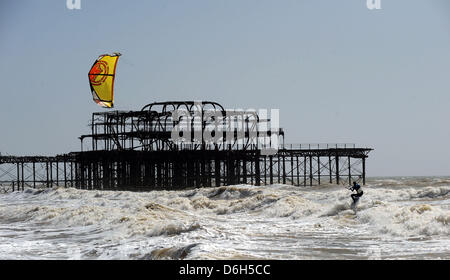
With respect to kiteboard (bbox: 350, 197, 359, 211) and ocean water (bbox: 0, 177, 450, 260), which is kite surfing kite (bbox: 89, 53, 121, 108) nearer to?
ocean water (bbox: 0, 177, 450, 260)

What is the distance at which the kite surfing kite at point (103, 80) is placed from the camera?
36844mm

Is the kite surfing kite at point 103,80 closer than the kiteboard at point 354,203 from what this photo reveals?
No

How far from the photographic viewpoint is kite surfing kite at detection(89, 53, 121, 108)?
36.8 meters

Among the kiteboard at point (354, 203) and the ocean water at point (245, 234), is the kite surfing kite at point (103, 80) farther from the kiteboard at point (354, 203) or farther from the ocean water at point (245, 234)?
the kiteboard at point (354, 203)

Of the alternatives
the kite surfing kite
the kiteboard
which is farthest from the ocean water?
the kite surfing kite

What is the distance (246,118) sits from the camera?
51.4 meters

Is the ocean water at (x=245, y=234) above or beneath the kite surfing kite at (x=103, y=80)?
beneath

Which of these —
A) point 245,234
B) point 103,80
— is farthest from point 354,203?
point 103,80

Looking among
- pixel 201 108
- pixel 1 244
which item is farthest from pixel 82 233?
pixel 201 108

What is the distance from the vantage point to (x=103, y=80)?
36969 millimetres

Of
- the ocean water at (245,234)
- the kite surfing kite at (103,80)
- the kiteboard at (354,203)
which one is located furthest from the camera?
the kite surfing kite at (103,80)

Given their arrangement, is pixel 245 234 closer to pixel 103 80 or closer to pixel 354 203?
pixel 354 203

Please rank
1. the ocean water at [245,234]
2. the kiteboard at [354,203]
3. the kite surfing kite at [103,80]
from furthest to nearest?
the kite surfing kite at [103,80] → the kiteboard at [354,203] → the ocean water at [245,234]

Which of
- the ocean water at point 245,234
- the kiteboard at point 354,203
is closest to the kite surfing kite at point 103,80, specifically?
the ocean water at point 245,234
